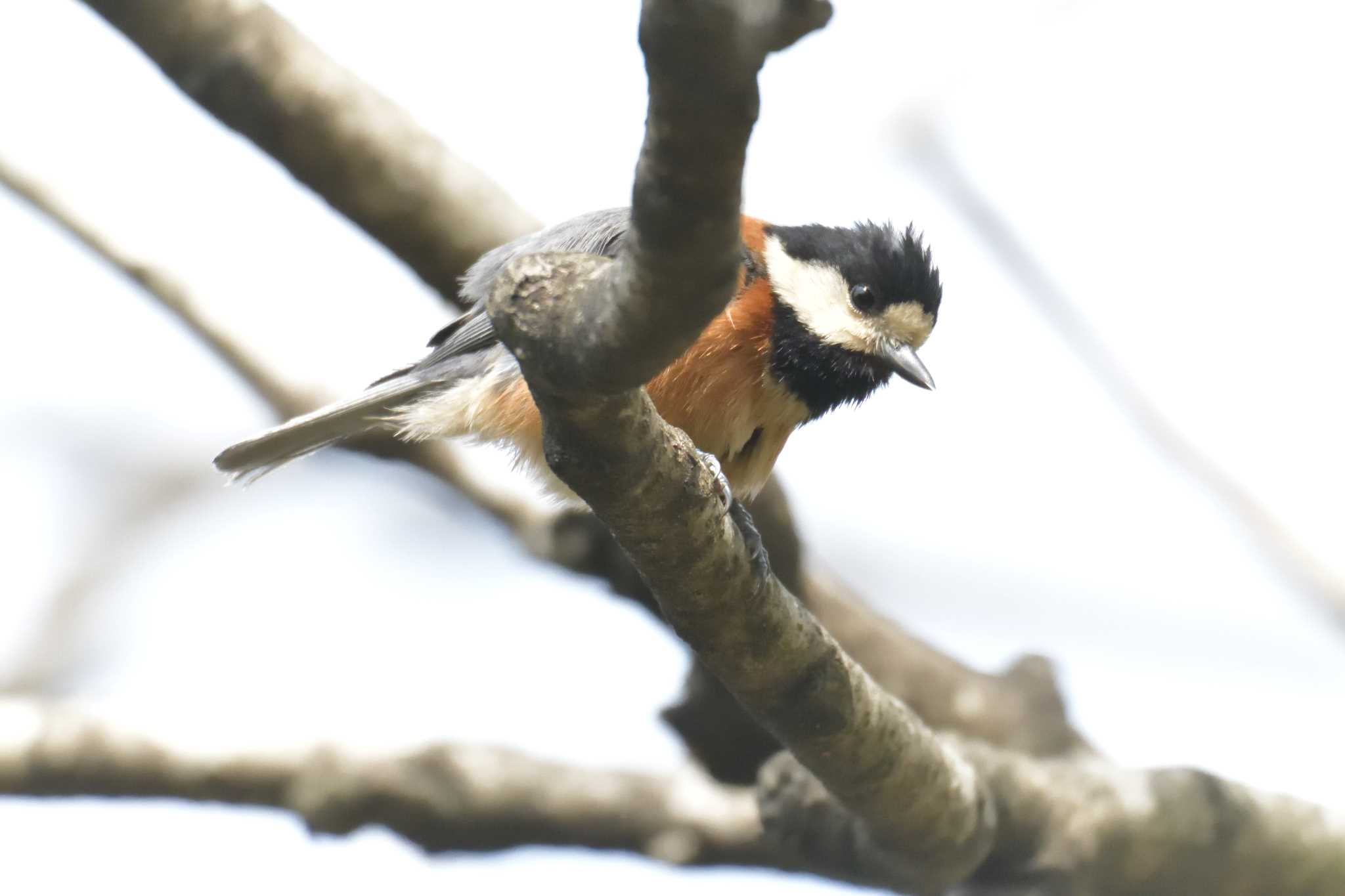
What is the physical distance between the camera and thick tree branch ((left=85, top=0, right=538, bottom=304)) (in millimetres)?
4336

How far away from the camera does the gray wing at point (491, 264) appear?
4.33 metres

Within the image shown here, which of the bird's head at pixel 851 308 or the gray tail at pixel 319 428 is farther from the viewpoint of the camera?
the gray tail at pixel 319 428

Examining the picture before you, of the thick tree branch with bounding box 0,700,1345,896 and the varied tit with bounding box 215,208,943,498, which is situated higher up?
the varied tit with bounding box 215,208,943,498

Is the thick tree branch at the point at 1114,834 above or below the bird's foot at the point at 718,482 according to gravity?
below

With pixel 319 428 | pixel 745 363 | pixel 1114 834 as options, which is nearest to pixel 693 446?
pixel 745 363

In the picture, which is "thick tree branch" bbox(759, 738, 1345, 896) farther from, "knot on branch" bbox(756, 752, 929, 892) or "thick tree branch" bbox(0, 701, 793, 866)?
"thick tree branch" bbox(0, 701, 793, 866)

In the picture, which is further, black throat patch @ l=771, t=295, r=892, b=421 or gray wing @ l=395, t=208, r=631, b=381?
black throat patch @ l=771, t=295, r=892, b=421

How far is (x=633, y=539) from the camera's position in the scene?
292cm

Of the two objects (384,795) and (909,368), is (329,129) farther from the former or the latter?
(384,795)

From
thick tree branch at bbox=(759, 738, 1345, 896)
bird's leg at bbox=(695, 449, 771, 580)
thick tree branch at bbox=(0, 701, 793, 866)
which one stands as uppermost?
bird's leg at bbox=(695, 449, 771, 580)

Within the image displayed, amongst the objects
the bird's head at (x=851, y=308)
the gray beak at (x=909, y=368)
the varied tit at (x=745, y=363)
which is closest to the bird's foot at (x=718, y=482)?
the varied tit at (x=745, y=363)

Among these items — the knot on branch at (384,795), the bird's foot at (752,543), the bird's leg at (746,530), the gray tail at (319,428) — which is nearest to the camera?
the bird's leg at (746,530)

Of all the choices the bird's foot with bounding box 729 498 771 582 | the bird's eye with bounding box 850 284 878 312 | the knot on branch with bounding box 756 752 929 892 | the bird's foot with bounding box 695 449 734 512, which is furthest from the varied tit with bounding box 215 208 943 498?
the knot on branch with bounding box 756 752 929 892

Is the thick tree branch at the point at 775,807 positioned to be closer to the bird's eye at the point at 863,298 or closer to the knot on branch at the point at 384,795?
the knot on branch at the point at 384,795
